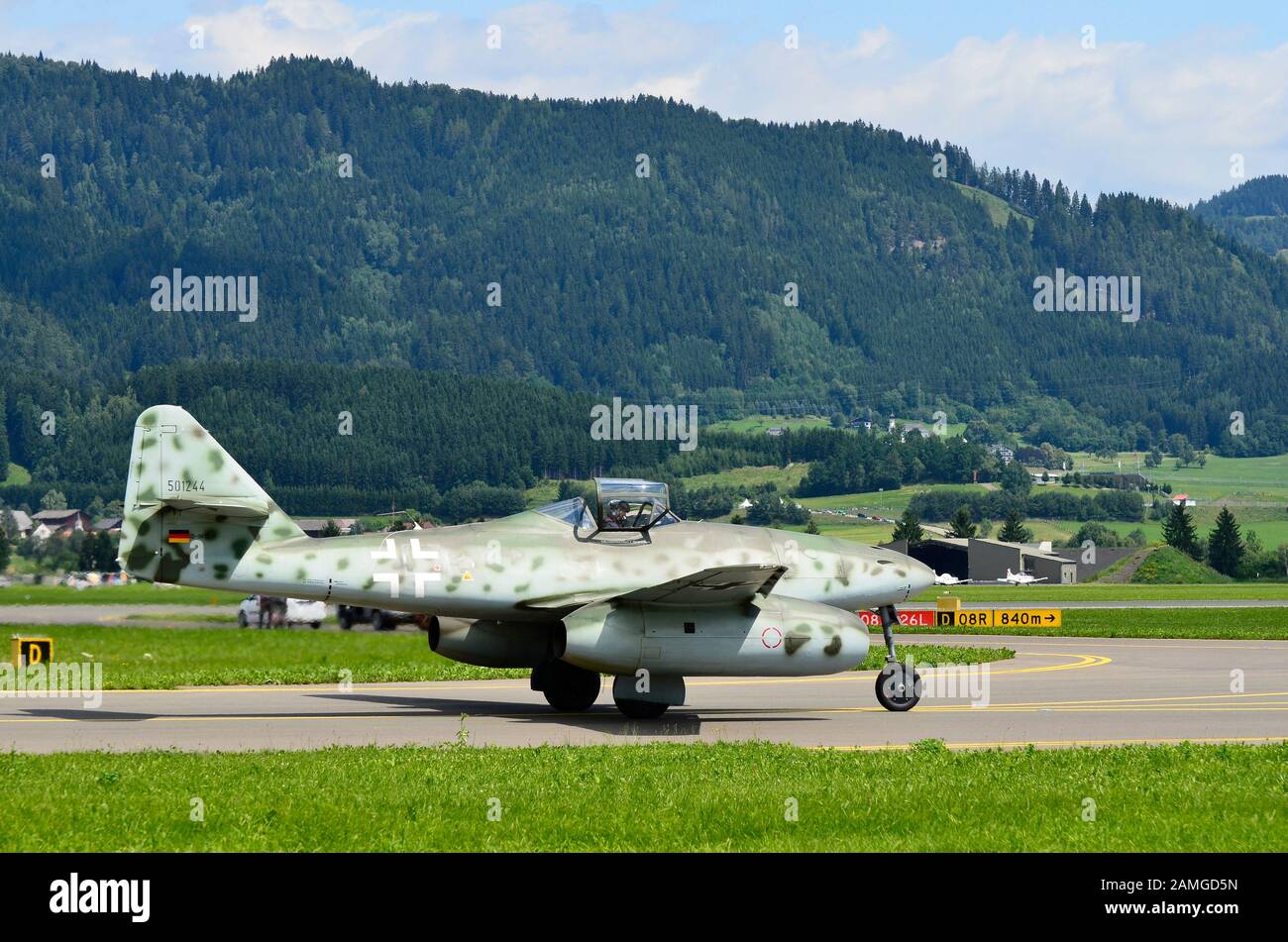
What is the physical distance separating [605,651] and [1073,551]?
155633 mm

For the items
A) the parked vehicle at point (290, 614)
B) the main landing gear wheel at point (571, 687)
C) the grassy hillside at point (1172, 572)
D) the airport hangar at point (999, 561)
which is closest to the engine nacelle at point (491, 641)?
the main landing gear wheel at point (571, 687)

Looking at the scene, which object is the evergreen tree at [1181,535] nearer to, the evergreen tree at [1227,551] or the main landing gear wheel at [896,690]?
the evergreen tree at [1227,551]

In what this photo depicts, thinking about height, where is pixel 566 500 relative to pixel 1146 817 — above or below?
above

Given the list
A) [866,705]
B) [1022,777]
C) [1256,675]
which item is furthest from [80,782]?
[1256,675]

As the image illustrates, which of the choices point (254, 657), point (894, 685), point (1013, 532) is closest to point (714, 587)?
point (894, 685)

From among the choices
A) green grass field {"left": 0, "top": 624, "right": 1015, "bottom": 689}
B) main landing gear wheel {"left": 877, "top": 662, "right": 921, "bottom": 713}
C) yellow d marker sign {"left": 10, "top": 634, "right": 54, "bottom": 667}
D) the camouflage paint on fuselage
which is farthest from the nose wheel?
yellow d marker sign {"left": 10, "top": 634, "right": 54, "bottom": 667}

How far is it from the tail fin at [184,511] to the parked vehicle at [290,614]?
15418mm

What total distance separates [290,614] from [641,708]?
78.4 feet

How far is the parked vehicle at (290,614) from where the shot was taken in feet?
132

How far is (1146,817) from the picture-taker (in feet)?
47.4
